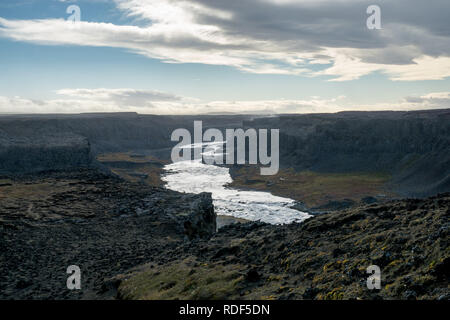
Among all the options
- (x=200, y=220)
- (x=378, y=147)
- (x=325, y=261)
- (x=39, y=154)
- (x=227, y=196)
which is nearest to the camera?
(x=325, y=261)

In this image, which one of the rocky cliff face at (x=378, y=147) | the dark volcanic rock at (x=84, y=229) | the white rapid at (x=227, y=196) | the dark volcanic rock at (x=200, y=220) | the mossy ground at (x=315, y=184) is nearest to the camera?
the dark volcanic rock at (x=84, y=229)

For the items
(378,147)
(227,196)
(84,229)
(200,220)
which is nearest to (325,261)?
(200,220)

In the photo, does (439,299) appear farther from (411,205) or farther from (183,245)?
(183,245)

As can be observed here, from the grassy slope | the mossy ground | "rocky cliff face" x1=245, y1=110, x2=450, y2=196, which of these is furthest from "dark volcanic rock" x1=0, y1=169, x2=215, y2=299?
"rocky cliff face" x1=245, y1=110, x2=450, y2=196

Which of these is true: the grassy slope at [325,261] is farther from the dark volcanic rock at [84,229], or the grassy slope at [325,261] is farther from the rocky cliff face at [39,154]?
the rocky cliff face at [39,154]

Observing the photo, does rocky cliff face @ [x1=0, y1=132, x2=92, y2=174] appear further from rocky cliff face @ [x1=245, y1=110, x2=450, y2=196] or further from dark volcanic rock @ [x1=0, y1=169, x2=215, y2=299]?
rocky cliff face @ [x1=245, y1=110, x2=450, y2=196]

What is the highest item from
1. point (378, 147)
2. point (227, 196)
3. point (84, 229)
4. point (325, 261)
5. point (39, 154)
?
point (378, 147)

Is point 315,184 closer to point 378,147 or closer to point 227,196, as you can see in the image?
point 227,196

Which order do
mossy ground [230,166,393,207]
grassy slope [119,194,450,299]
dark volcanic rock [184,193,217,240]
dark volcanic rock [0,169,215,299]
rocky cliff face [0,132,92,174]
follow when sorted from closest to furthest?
grassy slope [119,194,450,299], dark volcanic rock [0,169,215,299], dark volcanic rock [184,193,217,240], rocky cliff face [0,132,92,174], mossy ground [230,166,393,207]

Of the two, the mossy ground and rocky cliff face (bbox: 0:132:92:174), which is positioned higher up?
rocky cliff face (bbox: 0:132:92:174)

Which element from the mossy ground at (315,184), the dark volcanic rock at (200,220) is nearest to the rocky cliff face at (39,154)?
the mossy ground at (315,184)

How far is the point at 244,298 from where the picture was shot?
1473 centimetres

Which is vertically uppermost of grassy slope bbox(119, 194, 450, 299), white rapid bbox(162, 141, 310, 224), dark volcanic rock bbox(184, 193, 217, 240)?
grassy slope bbox(119, 194, 450, 299)
